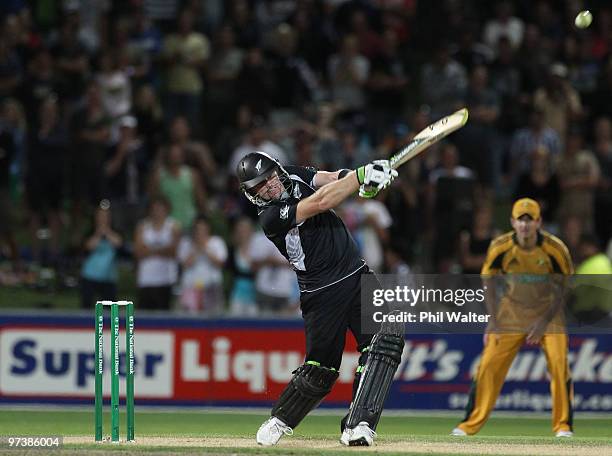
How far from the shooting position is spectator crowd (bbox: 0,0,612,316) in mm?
15555

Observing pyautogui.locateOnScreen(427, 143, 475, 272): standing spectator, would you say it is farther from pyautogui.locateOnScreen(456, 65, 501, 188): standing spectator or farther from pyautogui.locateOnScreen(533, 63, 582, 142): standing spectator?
pyautogui.locateOnScreen(533, 63, 582, 142): standing spectator

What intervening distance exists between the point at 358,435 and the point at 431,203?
24.1 ft

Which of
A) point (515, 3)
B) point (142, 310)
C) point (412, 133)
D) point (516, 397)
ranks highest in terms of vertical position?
point (515, 3)

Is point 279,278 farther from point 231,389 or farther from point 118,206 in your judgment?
point 118,206

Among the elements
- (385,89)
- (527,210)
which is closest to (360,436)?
(527,210)

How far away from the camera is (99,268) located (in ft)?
50.2

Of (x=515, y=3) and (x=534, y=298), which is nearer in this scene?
(x=534, y=298)

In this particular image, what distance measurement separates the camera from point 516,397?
13.7 meters

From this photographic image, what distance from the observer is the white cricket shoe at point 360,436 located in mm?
9227

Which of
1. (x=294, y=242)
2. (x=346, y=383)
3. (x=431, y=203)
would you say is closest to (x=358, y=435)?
(x=294, y=242)

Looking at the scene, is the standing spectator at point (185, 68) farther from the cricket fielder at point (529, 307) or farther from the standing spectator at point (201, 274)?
the cricket fielder at point (529, 307)

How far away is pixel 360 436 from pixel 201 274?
6.34 metres

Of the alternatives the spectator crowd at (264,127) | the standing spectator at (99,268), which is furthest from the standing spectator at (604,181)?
the standing spectator at (99,268)

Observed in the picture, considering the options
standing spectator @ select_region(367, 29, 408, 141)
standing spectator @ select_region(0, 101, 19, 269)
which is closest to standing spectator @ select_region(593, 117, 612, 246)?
standing spectator @ select_region(367, 29, 408, 141)
